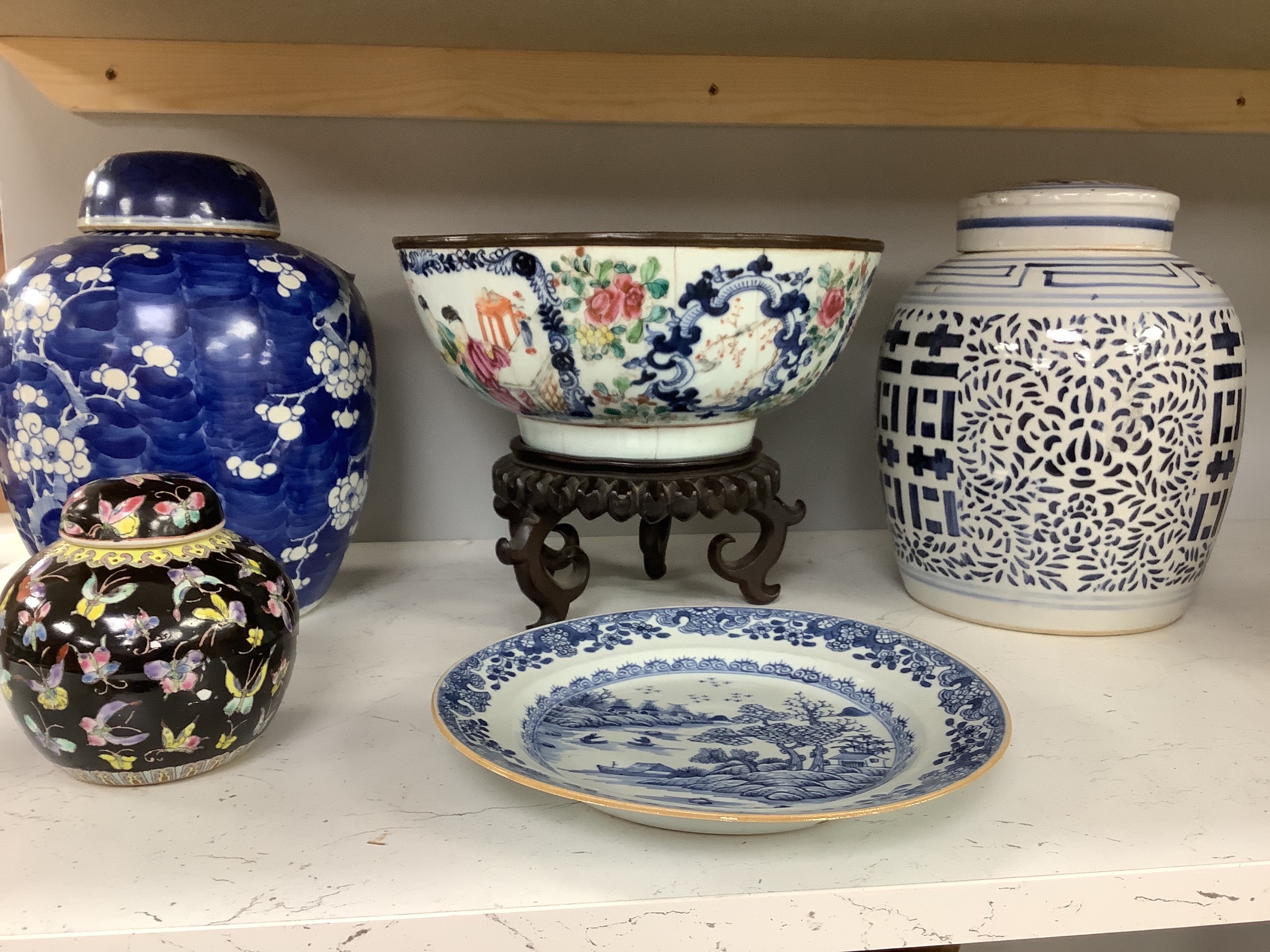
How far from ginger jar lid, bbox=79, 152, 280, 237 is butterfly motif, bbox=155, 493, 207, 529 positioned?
0.24 meters

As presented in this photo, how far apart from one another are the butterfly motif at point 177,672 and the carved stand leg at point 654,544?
0.43 meters

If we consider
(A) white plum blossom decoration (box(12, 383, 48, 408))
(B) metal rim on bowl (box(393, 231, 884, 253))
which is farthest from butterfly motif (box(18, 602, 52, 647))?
(B) metal rim on bowl (box(393, 231, 884, 253))

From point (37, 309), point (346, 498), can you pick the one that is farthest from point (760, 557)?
point (37, 309)

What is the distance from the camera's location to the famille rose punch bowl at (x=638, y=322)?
0.59 meters

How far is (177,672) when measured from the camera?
1.48 ft

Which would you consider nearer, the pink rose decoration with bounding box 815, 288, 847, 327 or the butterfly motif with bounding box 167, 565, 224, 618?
the butterfly motif with bounding box 167, 565, 224, 618

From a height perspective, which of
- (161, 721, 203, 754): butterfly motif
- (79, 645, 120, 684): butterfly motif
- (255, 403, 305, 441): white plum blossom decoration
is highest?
(255, 403, 305, 441): white plum blossom decoration

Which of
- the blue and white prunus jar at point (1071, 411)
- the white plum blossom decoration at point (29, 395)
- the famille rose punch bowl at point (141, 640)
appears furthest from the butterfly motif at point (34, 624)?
the blue and white prunus jar at point (1071, 411)

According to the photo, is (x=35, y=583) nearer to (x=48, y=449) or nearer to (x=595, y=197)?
(x=48, y=449)

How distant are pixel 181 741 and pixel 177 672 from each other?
39mm

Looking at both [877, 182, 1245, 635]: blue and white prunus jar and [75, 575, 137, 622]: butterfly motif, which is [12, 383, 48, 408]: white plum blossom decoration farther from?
[877, 182, 1245, 635]: blue and white prunus jar

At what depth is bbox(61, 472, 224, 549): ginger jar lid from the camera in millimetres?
474

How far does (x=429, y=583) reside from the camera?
2.72 ft

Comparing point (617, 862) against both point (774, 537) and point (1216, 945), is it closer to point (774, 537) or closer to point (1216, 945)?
point (774, 537)
